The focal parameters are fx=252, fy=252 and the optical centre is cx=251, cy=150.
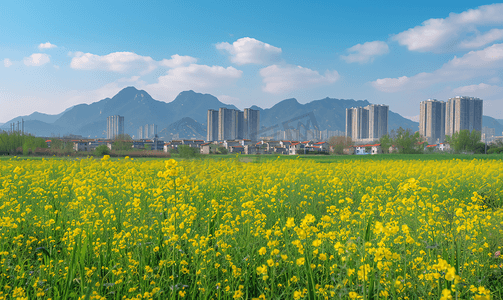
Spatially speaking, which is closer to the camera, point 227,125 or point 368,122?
point 227,125

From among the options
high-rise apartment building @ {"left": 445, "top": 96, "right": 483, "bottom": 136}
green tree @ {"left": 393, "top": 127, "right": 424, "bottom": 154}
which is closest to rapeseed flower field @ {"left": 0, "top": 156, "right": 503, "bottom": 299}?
green tree @ {"left": 393, "top": 127, "right": 424, "bottom": 154}

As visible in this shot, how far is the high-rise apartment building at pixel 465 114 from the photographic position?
127 meters

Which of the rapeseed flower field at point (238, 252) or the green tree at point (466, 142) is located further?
the green tree at point (466, 142)

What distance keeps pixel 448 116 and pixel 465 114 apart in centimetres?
760

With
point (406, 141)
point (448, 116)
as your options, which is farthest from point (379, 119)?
point (406, 141)

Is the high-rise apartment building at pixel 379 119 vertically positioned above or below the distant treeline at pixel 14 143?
above

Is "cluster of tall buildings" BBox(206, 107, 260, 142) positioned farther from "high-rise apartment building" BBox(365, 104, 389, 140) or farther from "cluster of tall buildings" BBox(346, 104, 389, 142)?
"high-rise apartment building" BBox(365, 104, 389, 140)

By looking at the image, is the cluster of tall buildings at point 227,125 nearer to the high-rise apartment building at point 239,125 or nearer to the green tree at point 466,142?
the high-rise apartment building at point 239,125

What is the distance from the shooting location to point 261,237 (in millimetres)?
3211

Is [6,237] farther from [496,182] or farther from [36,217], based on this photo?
[496,182]

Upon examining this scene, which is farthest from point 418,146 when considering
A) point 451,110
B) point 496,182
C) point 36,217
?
point 451,110

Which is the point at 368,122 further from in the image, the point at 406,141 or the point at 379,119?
the point at 406,141

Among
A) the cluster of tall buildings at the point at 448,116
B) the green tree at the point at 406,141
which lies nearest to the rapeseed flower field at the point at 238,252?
the green tree at the point at 406,141

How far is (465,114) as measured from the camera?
426 ft
